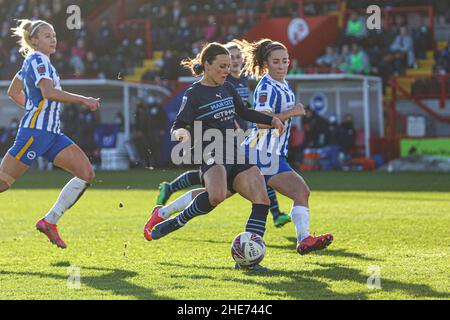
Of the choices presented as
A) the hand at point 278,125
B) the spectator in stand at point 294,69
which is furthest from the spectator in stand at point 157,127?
the hand at point 278,125

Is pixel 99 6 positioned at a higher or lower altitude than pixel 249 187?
higher

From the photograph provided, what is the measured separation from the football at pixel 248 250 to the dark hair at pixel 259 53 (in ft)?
6.37

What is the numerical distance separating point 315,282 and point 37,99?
3210mm

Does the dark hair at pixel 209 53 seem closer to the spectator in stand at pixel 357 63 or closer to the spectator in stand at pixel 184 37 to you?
the spectator in stand at pixel 357 63

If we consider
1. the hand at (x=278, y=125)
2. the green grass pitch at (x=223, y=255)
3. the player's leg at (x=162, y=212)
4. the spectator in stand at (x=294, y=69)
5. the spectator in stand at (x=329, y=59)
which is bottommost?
the green grass pitch at (x=223, y=255)

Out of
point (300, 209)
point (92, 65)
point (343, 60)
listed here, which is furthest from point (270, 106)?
point (92, 65)

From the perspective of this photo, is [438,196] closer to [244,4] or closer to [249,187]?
[249,187]

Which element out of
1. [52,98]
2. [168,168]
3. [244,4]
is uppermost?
[244,4]

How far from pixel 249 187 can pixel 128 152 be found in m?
20.0

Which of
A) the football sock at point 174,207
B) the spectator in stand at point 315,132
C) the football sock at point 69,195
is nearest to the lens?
the football sock at point 69,195

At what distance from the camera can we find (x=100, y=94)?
98.9ft

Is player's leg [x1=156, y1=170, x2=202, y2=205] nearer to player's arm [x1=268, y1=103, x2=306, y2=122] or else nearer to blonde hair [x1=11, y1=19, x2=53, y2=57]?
player's arm [x1=268, y1=103, x2=306, y2=122]

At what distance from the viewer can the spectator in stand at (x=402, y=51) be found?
26.7 meters
